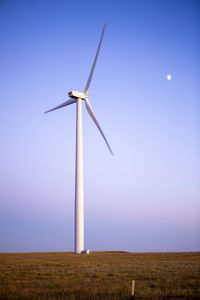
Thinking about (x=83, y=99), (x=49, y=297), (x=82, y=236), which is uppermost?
(x=83, y=99)

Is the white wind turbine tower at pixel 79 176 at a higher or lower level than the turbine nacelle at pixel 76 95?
lower

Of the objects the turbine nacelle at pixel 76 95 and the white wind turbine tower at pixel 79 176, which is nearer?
the white wind turbine tower at pixel 79 176

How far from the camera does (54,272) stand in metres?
25.9

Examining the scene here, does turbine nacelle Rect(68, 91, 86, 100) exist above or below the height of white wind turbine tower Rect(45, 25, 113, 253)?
above

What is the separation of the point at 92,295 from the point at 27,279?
7253 millimetres

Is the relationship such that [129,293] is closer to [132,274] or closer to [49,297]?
[49,297]

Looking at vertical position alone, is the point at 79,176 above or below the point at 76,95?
below

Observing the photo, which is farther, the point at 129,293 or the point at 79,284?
the point at 79,284

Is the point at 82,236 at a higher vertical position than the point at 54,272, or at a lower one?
higher

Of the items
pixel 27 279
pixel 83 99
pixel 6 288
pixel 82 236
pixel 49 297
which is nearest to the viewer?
A: pixel 49 297

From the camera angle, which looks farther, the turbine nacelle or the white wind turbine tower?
the turbine nacelle

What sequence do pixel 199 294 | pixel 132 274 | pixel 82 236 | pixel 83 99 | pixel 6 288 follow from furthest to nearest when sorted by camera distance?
pixel 83 99 < pixel 82 236 < pixel 132 274 < pixel 6 288 < pixel 199 294

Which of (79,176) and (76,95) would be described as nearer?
(79,176)

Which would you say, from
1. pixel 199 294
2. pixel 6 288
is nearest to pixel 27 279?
pixel 6 288
